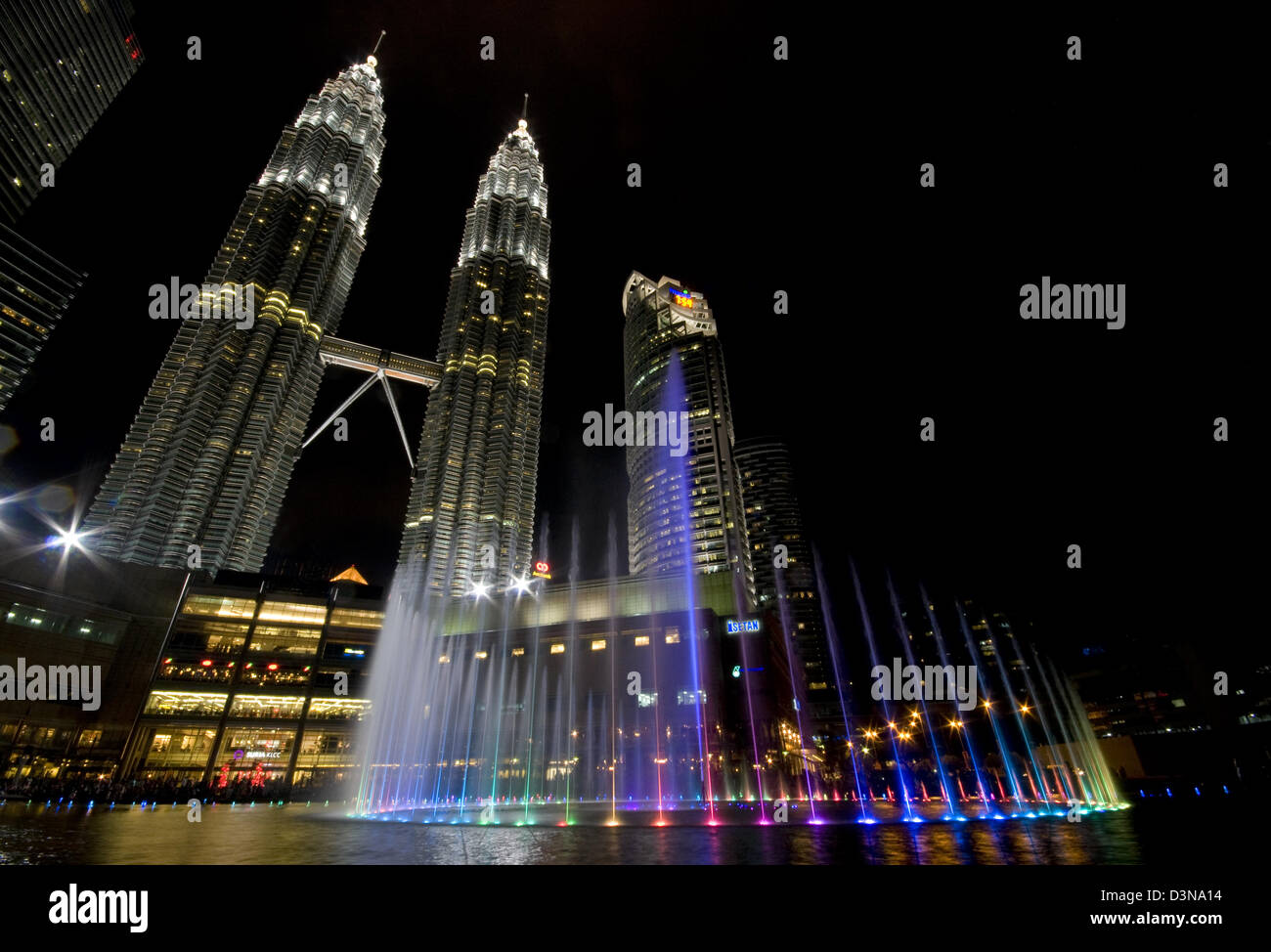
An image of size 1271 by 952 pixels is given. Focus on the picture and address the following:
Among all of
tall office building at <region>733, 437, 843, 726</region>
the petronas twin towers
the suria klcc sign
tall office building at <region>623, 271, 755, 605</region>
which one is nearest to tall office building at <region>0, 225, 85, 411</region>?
the petronas twin towers

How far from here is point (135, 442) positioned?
314 feet

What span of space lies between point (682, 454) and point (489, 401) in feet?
151

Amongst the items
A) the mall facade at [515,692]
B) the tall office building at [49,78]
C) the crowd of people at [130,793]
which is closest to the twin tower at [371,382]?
the mall facade at [515,692]

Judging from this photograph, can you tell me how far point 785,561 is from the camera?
494 ft

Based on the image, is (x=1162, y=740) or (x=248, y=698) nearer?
(x=1162, y=740)

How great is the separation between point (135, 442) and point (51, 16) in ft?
208

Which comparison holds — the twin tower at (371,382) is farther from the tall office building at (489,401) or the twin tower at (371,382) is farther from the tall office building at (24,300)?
the tall office building at (24,300)

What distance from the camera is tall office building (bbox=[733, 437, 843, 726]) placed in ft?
454

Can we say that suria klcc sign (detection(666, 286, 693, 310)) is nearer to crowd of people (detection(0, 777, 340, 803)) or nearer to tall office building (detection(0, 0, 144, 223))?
tall office building (detection(0, 0, 144, 223))

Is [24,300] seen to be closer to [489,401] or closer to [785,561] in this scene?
[489,401]

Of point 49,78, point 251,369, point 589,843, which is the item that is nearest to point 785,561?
point 251,369

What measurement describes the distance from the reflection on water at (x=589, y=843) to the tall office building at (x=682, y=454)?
280 ft

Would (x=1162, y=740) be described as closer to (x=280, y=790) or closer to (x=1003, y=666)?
(x=280, y=790)
